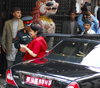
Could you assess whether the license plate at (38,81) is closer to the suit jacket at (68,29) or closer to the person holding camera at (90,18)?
the person holding camera at (90,18)

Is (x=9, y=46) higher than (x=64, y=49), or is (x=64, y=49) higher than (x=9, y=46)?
(x=64, y=49)

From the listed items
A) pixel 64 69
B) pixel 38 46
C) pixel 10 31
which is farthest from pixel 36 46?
pixel 10 31

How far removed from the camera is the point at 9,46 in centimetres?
827

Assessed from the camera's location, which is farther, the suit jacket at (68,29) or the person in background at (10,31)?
the suit jacket at (68,29)

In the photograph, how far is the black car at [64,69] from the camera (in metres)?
4.22

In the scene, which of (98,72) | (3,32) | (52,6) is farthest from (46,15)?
(98,72)

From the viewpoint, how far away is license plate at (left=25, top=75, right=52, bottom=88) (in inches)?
170

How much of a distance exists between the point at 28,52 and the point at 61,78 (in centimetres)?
170

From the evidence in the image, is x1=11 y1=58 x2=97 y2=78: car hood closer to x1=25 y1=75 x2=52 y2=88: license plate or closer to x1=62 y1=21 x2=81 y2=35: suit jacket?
x1=25 y1=75 x2=52 y2=88: license plate

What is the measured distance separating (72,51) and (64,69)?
3.08ft

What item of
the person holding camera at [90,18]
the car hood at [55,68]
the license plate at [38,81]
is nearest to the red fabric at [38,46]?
the car hood at [55,68]

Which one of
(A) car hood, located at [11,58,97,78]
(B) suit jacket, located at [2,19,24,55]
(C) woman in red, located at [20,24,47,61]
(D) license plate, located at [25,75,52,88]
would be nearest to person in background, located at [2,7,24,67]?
(B) suit jacket, located at [2,19,24,55]

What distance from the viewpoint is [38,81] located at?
4449 mm

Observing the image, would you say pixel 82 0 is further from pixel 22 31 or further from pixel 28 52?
pixel 28 52
